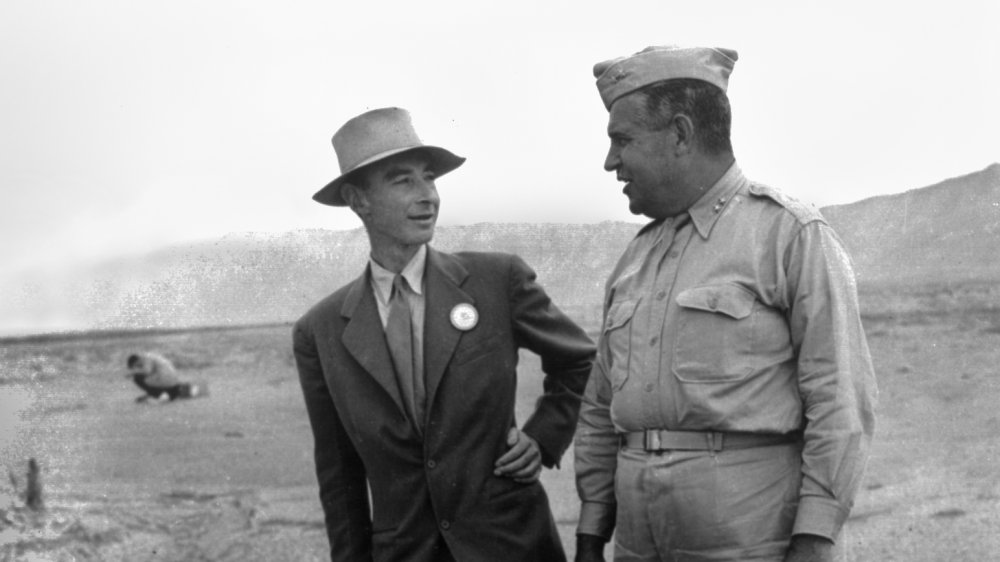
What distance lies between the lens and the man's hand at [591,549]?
9.43ft

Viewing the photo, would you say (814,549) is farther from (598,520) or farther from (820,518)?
(598,520)

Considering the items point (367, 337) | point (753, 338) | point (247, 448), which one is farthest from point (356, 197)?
point (247, 448)

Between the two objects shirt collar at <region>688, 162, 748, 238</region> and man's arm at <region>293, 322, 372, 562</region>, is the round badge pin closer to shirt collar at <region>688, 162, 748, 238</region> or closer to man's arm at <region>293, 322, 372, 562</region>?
man's arm at <region>293, 322, 372, 562</region>

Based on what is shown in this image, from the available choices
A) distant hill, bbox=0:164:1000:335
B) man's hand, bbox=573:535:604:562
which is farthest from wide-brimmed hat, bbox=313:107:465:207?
distant hill, bbox=0:164:1000:335

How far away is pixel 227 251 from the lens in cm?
538

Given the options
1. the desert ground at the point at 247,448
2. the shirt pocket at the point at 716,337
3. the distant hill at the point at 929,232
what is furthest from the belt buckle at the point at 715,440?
the distant hill at the point at 929,232

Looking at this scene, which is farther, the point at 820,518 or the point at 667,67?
the point at 667,67

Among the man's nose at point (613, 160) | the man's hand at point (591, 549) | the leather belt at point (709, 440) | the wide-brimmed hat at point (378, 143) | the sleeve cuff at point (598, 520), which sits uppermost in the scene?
the wide-brimmed hat at point (378, 143)

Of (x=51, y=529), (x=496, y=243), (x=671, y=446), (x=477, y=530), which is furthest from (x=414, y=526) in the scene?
(x=51, y=529)

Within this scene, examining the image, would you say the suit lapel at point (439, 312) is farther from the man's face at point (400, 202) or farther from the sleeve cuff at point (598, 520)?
the sleeve cuff at point (598, 520)

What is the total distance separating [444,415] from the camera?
125 inches

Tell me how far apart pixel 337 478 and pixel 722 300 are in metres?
1.27

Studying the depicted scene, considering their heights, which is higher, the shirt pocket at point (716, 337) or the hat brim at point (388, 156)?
the hat brim at point (388, 156)

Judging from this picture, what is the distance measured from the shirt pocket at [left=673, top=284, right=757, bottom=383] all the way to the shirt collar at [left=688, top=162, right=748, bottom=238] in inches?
6.7
